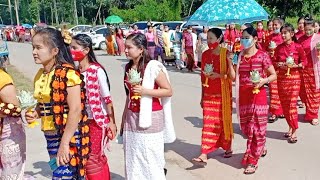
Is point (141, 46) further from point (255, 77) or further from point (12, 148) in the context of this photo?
point (255, 77)

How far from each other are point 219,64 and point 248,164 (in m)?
1.23

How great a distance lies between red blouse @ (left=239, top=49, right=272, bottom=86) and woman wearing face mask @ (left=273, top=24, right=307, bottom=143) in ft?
5.11

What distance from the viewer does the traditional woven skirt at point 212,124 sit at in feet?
17.8

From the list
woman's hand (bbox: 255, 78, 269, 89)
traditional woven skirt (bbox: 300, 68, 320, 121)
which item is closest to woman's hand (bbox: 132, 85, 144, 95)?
woman's hand (bbox: 255, 78, 269, 89)

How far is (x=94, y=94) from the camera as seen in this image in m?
4.03

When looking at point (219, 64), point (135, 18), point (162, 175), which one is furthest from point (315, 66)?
point (135, 18)

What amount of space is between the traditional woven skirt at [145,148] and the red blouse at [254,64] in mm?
1530

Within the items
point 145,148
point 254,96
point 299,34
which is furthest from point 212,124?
point 299,34

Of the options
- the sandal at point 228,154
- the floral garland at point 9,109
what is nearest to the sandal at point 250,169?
the sandal at point 228,154

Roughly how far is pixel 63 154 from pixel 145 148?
3.67 feet

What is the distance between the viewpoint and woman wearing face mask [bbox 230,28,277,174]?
5113 millimetres

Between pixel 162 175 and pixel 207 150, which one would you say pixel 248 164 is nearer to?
pixel 207 150

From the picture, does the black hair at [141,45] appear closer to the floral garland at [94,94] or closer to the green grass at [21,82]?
the floral garland at [94,94]

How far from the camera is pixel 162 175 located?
165 inches
